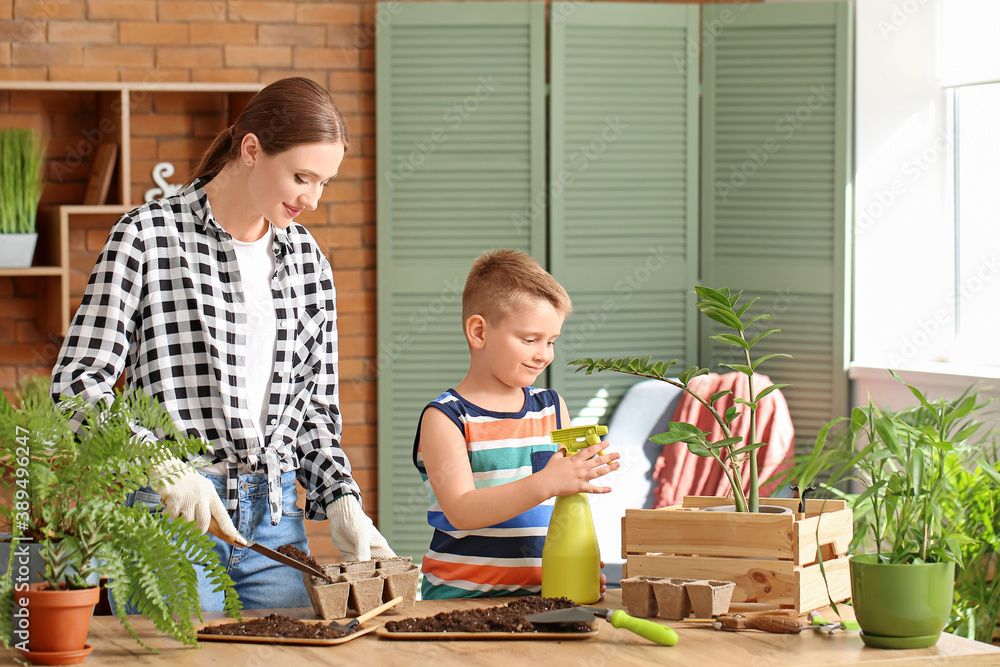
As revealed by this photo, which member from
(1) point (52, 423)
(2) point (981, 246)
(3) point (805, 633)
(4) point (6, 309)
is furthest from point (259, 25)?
(3) point (805, 633)

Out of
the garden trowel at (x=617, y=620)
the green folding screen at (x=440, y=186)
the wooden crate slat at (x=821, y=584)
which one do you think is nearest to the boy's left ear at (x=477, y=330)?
the garden trowel at (x=617, y=620)

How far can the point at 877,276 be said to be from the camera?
3.48 metres

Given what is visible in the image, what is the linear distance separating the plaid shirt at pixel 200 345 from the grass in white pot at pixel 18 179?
1.93 meters

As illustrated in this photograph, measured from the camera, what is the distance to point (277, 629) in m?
1.22

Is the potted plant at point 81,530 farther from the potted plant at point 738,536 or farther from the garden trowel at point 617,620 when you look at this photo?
the potted plant at point 738,536

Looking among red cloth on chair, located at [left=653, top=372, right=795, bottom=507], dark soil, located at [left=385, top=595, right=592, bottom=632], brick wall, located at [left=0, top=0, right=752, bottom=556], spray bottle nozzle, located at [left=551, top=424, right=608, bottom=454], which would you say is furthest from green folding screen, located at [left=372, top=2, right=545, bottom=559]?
dark soil, located at [left=385, top=595, right=592, bottom=632]

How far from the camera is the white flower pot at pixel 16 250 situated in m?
3.22

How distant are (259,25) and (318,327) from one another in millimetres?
2411

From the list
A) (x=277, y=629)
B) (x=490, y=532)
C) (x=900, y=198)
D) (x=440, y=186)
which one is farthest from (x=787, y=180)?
(x=277, y=629)

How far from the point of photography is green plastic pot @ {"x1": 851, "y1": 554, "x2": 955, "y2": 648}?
3.87 ft

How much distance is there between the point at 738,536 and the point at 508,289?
52 centimetres

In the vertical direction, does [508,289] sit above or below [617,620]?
above

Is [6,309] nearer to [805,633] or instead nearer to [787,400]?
[787,400]

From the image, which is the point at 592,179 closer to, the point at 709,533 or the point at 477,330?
the point at 477,330
